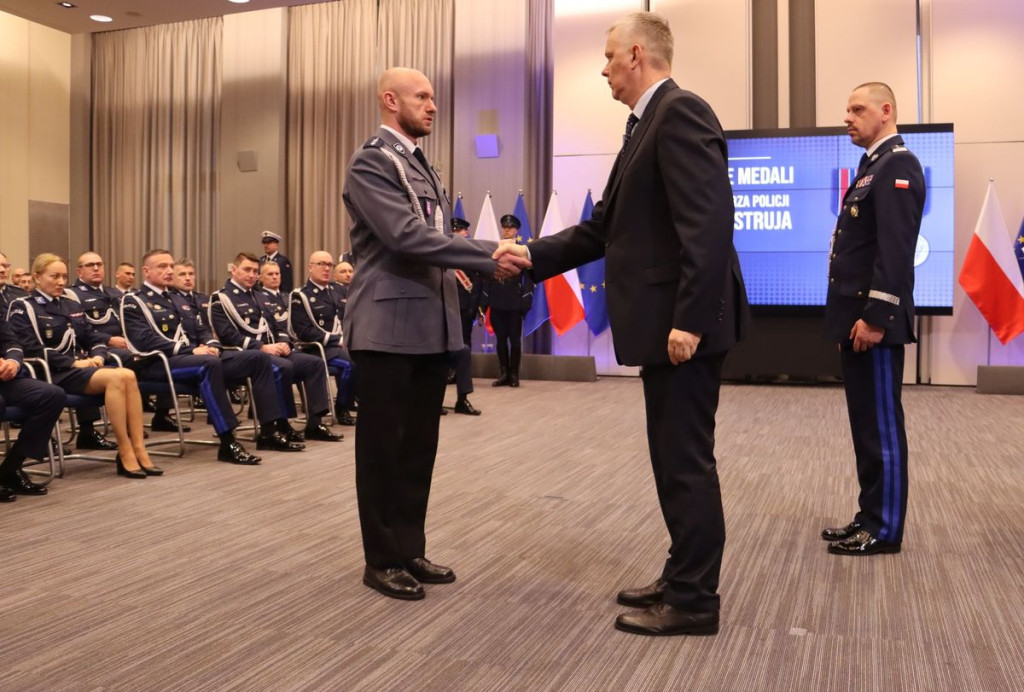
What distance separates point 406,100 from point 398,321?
68 cm

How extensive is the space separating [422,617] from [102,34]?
522 inches

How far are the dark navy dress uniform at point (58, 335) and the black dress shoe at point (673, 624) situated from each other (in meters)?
3.50

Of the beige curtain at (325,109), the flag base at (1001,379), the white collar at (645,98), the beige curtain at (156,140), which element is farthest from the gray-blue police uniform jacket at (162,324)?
the beige curtain at (156,140)

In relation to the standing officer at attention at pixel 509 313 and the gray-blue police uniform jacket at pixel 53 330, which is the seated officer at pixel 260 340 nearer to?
the gray-blue police uniform jacket at pixel 53 330

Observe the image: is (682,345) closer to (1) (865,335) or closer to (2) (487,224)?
(1) (865,335)

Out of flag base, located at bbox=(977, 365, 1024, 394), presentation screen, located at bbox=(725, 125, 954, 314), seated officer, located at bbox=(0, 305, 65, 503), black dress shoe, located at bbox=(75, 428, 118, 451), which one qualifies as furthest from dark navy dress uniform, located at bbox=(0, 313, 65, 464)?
flag base, located at bbox=(977, 365, 1024, 394)

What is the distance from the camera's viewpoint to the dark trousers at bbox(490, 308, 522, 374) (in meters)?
9.09

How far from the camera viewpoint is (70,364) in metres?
4.74

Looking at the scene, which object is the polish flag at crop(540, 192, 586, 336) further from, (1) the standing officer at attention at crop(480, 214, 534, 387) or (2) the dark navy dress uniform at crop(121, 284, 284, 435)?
(2) the dark navy dress uniform at crop(121, 284, 284, 435)

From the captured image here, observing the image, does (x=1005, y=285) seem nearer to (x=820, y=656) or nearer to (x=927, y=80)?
(x=927, y=80)

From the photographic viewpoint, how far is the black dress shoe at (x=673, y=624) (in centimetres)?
238

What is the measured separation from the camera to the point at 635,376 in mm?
10250

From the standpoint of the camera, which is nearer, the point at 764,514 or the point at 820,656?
the point at 820,656

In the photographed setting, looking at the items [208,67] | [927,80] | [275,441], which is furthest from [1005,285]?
[208,67]
